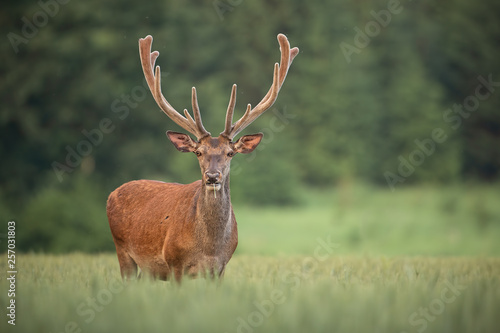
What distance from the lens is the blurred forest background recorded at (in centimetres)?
2392

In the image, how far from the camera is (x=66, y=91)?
24.8 m

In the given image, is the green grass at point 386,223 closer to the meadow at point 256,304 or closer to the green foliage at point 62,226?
the green foliage at point 62,226

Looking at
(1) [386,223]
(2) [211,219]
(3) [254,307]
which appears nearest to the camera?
(3) [254,307]

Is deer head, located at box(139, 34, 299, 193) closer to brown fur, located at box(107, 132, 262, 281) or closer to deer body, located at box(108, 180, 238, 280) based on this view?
brown fur, located at box(107, 132, 262, 281)

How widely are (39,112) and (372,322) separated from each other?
70.7 feet

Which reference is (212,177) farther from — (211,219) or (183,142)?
(183,142)

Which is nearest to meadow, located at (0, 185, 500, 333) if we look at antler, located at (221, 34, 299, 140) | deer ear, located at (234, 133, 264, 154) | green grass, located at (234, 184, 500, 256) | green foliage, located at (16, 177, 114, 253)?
deer ear, located at (234, 133, 264, 154)

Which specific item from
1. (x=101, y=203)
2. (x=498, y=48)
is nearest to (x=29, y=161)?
(x=101, y=203)

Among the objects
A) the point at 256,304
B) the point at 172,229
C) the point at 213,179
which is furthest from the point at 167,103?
the point at 256,304

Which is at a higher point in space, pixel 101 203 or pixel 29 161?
pixel 29 161

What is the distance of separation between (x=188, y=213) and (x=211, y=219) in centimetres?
34

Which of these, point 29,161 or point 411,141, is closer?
point 29,161

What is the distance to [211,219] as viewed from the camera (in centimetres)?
716

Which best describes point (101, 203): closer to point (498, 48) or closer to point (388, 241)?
point (388, 241)
